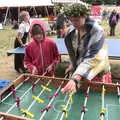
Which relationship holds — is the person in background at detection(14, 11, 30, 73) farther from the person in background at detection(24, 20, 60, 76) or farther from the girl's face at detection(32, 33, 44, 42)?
the girl's face at detection(32, 33, 44, 42)

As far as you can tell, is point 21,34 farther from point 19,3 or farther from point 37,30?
point 19,3

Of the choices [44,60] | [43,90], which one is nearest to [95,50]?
[43,90]

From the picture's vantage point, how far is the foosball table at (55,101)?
2857mm

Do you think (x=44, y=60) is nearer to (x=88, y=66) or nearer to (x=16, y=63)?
(x=88, y=66)

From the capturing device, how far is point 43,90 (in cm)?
355

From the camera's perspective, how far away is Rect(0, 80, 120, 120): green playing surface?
2.89m

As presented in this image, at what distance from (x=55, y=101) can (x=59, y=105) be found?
0.40 ft

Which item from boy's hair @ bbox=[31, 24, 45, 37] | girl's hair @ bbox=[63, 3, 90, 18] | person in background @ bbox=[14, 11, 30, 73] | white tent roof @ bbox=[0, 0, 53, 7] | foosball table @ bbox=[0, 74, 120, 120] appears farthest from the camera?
white tent roof @ bbox=[0, 0, 53, 7]

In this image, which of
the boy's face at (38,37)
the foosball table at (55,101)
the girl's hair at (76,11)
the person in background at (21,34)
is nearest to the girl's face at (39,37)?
the boy's face at (38,37)

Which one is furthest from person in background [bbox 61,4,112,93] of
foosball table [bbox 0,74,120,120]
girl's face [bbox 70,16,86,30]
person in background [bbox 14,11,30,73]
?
person in background [bbox 14,11,30,73]

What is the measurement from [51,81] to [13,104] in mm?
746

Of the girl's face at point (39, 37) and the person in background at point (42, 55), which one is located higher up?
the girl's face at point (39, 37)

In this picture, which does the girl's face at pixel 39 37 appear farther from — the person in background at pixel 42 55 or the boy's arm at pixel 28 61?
the boy's arm at pixel 28 61

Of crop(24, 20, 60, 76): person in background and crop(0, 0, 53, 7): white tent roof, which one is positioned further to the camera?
crop(0, 0, 53, 7): white tent roof
